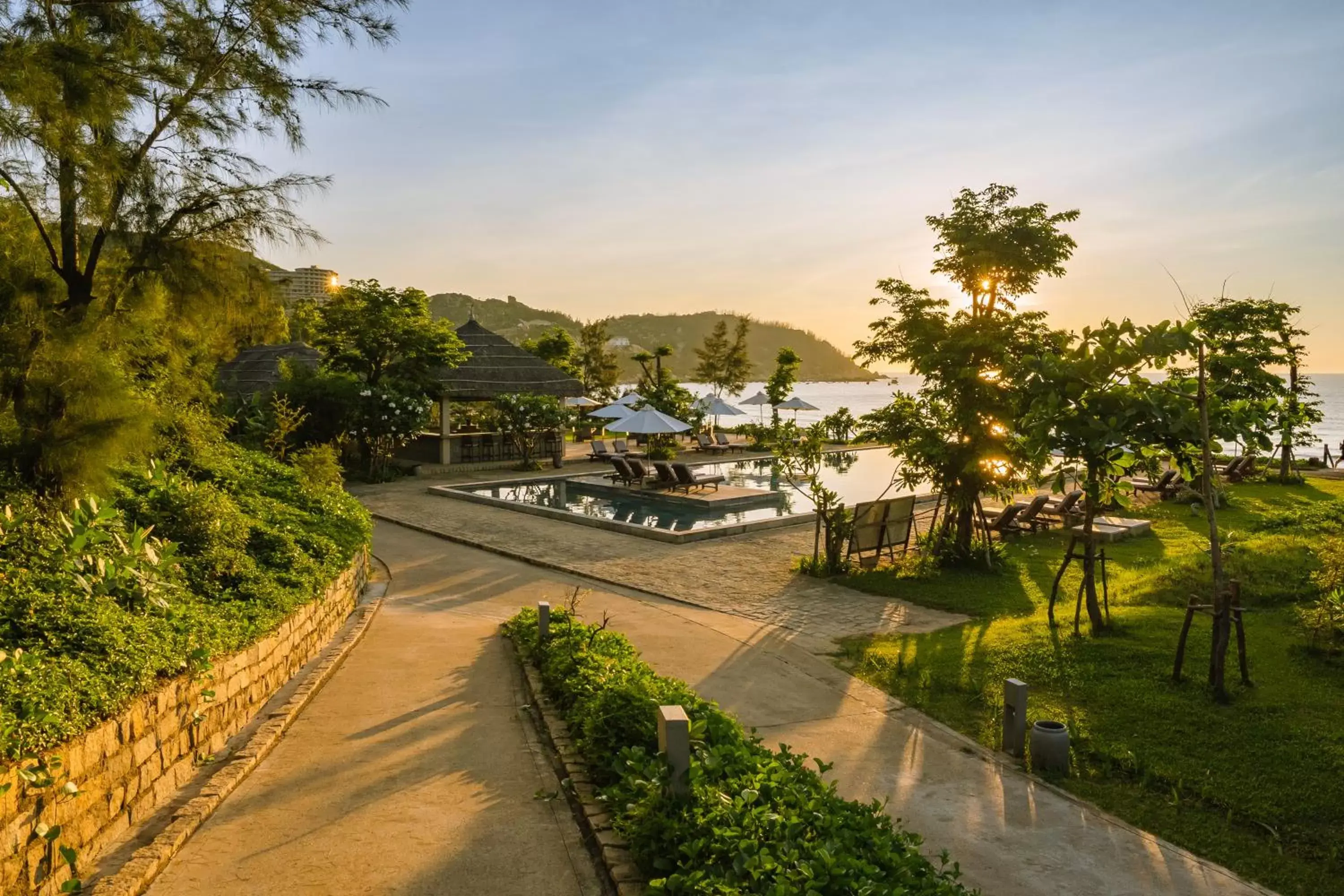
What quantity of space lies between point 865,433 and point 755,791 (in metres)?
8.83

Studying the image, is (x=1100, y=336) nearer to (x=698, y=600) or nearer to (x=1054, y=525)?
(x=698, y=600)

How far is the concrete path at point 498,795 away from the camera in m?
3.88

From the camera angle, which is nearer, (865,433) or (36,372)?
(36,372)

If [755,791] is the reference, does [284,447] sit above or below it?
above

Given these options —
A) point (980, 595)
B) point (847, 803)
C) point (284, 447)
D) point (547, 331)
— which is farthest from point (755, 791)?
point (547, 331)

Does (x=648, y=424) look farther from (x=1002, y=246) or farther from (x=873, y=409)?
(x=1002, y=246)

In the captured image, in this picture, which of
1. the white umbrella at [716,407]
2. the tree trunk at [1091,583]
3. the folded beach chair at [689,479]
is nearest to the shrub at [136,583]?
the tree trunk at [1091,583]

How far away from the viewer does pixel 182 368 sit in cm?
944

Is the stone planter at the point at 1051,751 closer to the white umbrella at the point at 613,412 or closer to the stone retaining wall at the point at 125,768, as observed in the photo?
the stone retaining wall at the point at 125,768

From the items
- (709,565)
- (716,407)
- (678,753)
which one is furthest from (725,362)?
(678,753)

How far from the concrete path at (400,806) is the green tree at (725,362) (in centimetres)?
3869

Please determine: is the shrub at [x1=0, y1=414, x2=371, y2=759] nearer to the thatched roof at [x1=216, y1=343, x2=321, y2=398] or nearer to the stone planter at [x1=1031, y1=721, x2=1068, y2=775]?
the stone planter at [x1=1031, y1=721, x2=1068, y2=775]

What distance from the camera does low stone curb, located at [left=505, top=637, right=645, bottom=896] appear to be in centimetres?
368

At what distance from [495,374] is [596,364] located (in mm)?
23256
